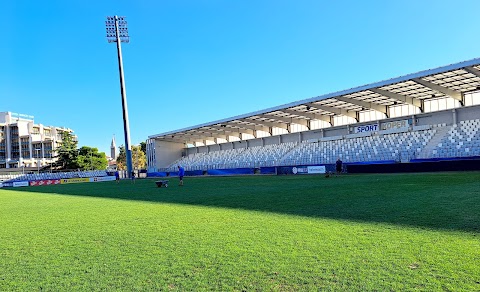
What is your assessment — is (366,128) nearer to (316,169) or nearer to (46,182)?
(316,169)

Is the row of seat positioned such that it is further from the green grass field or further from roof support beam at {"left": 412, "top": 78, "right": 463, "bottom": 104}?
the green grass field

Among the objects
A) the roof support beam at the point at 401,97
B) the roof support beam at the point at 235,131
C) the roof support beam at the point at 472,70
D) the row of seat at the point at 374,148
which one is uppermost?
the roof support beam at the point at 472,70

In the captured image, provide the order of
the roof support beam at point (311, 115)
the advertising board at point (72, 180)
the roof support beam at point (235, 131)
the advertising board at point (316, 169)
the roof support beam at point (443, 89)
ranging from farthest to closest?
the roof support beam at point (235, 131) → the advertising board at point (72, 180) → the roof support beam at point (311, 115) → the advertising board at point (316, 169) → the roof support beam at point (443, 89)

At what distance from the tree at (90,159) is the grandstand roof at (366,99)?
135 ft

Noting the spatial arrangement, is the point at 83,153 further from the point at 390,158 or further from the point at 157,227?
the point at 157,227

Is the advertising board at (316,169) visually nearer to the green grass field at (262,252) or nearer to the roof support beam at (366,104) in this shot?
the roof support beam at (366,104)

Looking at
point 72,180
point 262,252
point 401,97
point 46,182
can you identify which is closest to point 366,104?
point 401,97

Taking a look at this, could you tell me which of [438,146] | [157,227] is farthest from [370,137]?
[157,227]

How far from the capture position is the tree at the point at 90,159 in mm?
80438

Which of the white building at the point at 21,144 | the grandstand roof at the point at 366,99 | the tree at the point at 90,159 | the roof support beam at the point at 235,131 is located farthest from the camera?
the white building at the point at 21,144

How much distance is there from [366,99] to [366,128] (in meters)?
4.89

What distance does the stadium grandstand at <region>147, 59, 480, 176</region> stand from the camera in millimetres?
27000

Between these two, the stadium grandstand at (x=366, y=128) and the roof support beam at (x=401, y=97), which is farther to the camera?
the roof support beam at (x=401, y=97)

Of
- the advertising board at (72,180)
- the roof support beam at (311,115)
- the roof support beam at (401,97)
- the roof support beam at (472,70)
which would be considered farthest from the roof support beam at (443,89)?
the advertising board at (72,180)
